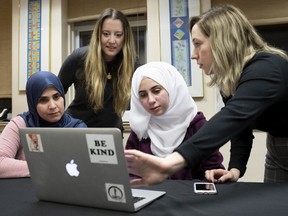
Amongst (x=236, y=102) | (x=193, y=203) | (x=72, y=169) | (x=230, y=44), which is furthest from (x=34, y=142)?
(x=230, y=44)

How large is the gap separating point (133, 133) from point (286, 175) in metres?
0.66

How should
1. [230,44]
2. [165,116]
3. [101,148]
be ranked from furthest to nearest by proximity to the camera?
[165,116], [230,44], [101,148]

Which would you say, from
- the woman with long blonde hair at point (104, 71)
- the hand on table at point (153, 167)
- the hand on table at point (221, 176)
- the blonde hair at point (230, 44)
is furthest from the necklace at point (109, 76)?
the hand on table at point (153, 167)

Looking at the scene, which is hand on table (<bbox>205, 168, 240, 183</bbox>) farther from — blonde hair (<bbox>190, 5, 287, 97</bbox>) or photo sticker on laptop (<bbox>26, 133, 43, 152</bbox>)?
photo sticker on laptop (<bbox>26, 133, 43, 152</bbox>)

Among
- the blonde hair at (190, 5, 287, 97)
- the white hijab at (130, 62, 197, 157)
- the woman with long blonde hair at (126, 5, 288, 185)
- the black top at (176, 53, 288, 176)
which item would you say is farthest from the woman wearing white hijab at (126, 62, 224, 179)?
the black top at (176, 53, 288, 176)

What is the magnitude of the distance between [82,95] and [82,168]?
114 centimetres

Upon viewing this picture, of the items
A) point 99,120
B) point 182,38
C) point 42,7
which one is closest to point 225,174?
point 99,120

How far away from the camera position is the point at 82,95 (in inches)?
72.0

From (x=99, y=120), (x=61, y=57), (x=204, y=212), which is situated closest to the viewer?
(x=204, y=212)

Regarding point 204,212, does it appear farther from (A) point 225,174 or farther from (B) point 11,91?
(B) point 11,91

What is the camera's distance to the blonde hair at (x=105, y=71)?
1718 mm

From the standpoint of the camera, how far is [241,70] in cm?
97

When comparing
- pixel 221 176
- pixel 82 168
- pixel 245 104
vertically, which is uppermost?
pixel 245 104

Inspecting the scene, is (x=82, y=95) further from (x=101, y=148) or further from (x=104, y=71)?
(x=101, y=148)
